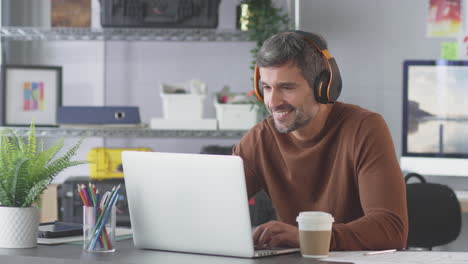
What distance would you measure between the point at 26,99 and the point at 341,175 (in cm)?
216

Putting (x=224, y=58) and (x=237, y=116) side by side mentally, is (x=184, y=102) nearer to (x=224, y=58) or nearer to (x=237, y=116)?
(x=237, y=116)

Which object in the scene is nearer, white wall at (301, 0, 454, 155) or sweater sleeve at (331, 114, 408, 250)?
sweater sleeve at (331, 114, 408, 250)

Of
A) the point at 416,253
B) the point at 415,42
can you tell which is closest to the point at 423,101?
the point at 415,42

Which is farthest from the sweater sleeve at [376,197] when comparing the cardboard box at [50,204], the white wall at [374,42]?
the cardboard box at [50,204]

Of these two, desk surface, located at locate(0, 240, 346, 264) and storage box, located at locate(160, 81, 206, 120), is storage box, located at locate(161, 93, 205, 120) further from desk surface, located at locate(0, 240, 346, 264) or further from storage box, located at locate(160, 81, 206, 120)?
desk surface, located at locate(0, 240, 346, 264)

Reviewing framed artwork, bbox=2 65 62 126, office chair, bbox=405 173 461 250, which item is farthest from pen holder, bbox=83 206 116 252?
framed artwork, bbox=2 65 62 126

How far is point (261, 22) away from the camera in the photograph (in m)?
3.37

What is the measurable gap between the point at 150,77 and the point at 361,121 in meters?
2.06

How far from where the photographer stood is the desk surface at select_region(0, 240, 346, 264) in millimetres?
1450

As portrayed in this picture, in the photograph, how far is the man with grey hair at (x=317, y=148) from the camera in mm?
1800

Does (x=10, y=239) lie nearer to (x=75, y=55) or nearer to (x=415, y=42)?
(x=75, y=55)

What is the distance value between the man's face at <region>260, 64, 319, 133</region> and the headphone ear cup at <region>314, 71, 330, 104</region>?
27 mm

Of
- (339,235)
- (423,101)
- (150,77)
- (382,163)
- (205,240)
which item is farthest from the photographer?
(150,77)

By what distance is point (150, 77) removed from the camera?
384 cm
